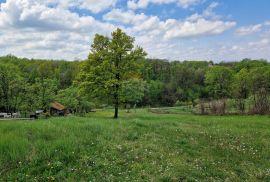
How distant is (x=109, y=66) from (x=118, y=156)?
2395cm

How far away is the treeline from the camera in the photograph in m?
36.1

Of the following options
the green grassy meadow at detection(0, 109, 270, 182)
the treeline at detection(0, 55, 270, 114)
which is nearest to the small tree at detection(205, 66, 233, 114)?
the treeline at detection(0, 55, 270, 114)

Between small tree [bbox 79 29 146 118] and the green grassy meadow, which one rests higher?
small tree [bbox 79 29 146 118]

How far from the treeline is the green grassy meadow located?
69.5 feet

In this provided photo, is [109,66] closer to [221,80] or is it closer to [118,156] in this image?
[118,156]

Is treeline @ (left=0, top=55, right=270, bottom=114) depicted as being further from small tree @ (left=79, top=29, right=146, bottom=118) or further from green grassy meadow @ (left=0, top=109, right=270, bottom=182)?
green grassy meadow @ (left=0, top=109, right=270, bottom=182)

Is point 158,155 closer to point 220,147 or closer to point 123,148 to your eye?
point 123,148

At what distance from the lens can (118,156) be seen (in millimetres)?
9328

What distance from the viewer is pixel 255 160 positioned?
33.4 feet

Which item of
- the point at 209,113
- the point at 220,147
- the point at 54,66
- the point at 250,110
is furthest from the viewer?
the point at 54,66

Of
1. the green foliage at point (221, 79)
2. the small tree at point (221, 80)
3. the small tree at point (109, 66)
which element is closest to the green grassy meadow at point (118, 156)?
the small tree at point (109, 66)

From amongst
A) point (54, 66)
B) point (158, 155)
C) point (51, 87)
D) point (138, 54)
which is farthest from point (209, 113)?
point (54, 66)

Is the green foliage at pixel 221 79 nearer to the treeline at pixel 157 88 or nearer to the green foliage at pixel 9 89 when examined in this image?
the treeline at pixel 157 88

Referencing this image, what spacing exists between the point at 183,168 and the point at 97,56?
1010 inches
